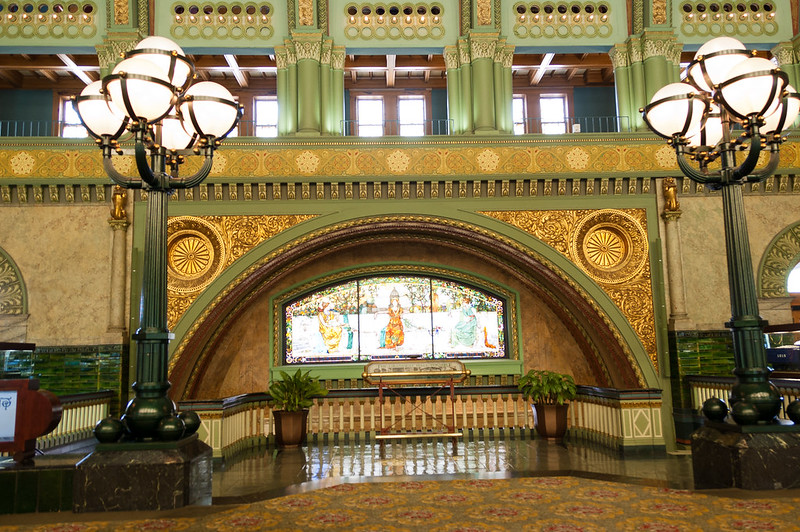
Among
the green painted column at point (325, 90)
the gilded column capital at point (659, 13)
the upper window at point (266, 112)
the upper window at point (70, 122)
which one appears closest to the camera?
the green painted column at point (325, 90)

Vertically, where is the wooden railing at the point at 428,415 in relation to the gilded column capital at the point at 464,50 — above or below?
below

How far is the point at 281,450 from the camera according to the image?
9.98 meters

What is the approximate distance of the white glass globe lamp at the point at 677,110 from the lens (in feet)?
17.9

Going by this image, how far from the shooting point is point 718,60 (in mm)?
5336

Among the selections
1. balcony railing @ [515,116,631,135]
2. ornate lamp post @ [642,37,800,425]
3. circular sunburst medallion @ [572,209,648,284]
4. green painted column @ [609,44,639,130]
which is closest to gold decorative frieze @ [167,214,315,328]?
circular sunburst medallion @ [572,209,648,284]

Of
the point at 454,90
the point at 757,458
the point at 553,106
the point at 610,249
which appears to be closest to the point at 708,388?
the point at 610,249

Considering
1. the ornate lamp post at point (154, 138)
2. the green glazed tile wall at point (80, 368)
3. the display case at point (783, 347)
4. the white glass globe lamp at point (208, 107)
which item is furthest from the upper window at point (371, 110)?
the white glass globe lamp at point (208, 107)

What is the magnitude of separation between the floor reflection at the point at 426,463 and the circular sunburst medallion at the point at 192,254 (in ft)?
10.4

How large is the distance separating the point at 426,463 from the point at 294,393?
310 cm

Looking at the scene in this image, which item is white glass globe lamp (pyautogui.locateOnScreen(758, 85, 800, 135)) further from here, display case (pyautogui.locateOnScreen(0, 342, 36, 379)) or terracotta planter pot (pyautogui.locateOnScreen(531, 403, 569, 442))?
display case (pyautogui.locateOnScreen(0, 342, 36, 379))

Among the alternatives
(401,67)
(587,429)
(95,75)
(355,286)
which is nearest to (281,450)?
(355,286)

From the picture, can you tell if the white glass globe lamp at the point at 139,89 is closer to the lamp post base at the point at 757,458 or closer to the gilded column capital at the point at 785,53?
the lamp post base at the point at 757,458

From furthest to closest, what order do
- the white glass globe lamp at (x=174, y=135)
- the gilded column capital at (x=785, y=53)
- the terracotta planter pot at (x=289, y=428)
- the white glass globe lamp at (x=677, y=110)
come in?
the gilded column capital at (x=785, y=53) < the terracotta planter pot at (x=289, y=428) < the white glass globe lamp at (x=174, y=135) < the white glass globe lamp at (x=677, y=110)

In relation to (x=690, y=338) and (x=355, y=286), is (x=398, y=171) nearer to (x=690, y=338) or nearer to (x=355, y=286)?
(x=355, y=286)
